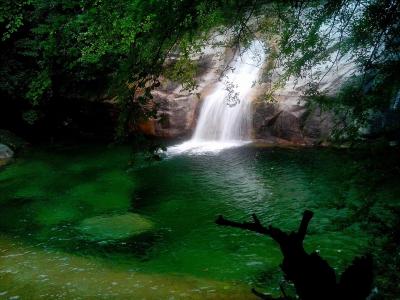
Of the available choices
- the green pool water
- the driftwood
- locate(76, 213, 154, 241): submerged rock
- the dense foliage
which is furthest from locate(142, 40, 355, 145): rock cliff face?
the driftwood

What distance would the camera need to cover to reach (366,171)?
3475mm

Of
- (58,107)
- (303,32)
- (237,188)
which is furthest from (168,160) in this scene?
(58,107)

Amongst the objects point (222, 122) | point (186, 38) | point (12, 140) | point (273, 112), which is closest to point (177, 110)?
point (222, 122)

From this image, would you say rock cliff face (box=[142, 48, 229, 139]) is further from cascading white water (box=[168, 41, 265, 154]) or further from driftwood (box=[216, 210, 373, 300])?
driftwood (box=[216, 210, 373, 300])

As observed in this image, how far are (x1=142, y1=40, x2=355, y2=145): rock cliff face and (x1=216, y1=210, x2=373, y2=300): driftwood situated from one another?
9.44 metres

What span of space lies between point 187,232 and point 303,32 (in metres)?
4.17

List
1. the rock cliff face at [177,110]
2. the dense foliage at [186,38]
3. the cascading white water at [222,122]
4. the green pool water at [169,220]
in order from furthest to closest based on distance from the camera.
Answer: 1. the rock cliff face at [177,110]
2. the cascading white water at [222,122]
3. the green pool water at [169,220]
4. the dense foliage at [186,38]

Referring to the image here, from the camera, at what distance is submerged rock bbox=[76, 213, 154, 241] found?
7387 millimetres

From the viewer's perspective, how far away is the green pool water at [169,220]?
18.2 ft

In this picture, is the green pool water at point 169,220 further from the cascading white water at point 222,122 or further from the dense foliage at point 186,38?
the cascading white water at point 222,122

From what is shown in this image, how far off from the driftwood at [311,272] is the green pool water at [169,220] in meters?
2.24

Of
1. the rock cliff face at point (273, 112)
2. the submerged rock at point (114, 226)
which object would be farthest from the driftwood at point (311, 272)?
the rock cliff face at point (273, 112)

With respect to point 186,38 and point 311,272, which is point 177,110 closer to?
point 186,38

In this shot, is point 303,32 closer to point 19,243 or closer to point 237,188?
point 237,188
